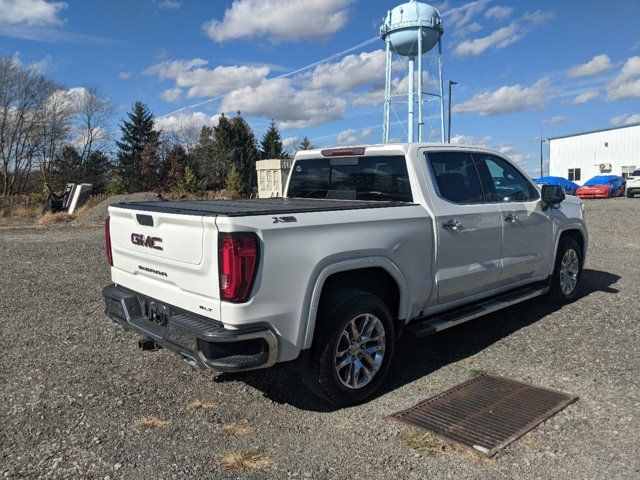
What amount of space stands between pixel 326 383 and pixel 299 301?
0.65 m

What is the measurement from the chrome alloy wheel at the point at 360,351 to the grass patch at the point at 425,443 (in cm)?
54

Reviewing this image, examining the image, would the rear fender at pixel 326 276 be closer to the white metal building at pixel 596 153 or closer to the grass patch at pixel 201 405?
the grass patch at pixel 201 405

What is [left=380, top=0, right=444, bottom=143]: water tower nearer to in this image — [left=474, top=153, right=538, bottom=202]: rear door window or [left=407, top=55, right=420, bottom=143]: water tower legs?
[left=407, top=55, right=420, bottom=143]: water tower legs

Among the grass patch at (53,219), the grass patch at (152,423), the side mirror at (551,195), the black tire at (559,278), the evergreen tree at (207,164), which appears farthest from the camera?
the evergreen tree at (207,164)

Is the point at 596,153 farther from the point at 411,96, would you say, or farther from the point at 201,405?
the point at 201,405

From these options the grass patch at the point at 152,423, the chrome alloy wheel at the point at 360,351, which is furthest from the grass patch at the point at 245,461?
the chrome alloy wheel at the point at 360,351

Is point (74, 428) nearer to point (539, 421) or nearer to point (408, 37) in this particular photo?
point (539, 421)

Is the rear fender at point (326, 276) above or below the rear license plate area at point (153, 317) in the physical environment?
above

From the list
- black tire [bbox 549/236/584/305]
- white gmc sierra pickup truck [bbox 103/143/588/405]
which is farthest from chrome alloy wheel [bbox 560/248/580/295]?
white gmc sierra pickup truck [bbox 103/143/588/405]

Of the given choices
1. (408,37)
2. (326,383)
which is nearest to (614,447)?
(326,383)

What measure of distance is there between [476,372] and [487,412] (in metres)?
0.77

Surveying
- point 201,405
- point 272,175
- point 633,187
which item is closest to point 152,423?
point 201,405

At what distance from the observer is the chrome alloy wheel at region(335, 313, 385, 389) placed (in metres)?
3.71

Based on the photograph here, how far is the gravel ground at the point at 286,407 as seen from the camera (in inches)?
119
